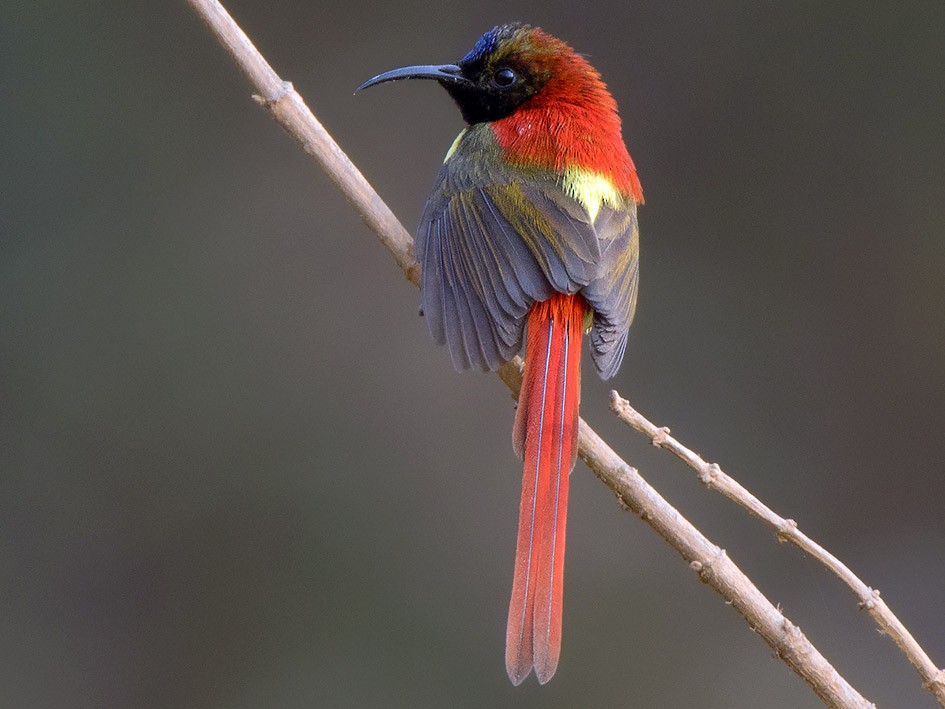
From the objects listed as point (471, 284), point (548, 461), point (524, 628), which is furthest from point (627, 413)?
point (471, 284)

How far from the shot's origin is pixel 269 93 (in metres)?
1.89

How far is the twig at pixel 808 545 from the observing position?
4.42 ft

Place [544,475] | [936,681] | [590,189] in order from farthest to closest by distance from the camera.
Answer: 1. [590,189]
2. [544,475]
3. [936,681]

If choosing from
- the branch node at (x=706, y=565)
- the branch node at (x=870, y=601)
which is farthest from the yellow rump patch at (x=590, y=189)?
the branch node at (x=870, y=601)

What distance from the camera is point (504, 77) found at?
7.65 feet

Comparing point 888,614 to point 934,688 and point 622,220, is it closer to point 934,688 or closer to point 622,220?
point 934,688

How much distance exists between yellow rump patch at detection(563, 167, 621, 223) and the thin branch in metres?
0.33

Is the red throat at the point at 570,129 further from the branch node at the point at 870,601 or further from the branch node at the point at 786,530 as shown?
the branch node at the point at 870,601

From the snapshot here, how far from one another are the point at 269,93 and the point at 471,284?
47 centimetres

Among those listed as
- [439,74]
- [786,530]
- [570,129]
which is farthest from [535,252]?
[786,530]

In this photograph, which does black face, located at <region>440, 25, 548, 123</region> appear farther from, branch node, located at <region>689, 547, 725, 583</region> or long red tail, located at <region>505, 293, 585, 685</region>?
branch node, located at <region>689, 547, 725, 583</region>

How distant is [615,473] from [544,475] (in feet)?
0.41

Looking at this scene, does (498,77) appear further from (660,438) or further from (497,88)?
(660,438)

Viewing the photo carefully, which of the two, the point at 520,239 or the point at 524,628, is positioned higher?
the point at 520,239
